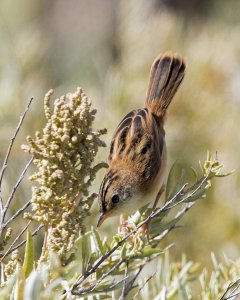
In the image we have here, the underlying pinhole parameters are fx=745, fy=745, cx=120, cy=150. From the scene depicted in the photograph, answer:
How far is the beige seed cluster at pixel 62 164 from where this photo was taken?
1.59 m

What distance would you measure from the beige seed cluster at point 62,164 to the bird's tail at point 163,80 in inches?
68.5

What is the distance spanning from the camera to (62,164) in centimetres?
162

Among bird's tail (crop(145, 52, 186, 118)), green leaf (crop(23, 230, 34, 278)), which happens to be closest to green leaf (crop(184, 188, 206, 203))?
green leaf (crop(23, 230, 34, 278))

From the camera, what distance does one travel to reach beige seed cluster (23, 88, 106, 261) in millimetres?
1592

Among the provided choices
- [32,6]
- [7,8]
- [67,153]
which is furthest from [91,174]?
[32,6]

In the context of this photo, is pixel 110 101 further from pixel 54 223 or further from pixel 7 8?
pixel 7 8

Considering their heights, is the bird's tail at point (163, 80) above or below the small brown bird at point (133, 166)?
above

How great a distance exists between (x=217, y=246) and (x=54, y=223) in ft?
6.20

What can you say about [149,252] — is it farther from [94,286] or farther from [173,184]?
[173,184]

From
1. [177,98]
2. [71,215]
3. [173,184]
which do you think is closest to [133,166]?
[173,184]

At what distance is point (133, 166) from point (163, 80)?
1.99ft

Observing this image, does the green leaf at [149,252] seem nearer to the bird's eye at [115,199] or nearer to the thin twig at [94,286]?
the thin twig at [94,286]

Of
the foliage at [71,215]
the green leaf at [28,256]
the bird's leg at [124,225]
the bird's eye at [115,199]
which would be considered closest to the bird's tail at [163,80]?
the bird's eye at [115,199]

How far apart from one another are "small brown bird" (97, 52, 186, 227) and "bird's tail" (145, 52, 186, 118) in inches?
10.2
